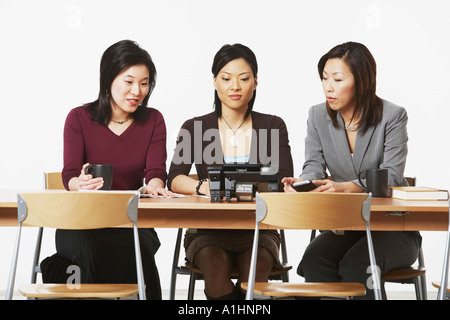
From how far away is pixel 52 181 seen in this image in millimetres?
3020

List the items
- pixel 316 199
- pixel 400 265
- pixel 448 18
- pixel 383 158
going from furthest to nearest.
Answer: pixel 448 18 < pixel 383 158 < pixel 400 265 < pixel 316 199

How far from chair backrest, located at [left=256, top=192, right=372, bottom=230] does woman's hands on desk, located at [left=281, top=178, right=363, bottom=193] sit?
51cm

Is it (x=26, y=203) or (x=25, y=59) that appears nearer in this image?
(x=26, y=203)

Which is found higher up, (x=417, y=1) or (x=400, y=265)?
(x=417, y=1)

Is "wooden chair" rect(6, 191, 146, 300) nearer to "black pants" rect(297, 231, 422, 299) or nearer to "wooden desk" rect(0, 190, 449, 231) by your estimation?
"wooden desk" rect(0, 190, 449, 231)

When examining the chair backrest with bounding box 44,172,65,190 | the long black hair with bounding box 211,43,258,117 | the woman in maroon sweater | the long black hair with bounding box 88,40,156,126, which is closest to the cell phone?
the woman in maroon sweater

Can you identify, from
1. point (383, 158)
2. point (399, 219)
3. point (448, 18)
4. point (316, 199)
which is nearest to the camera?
point (316, 199)

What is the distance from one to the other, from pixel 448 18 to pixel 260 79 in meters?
1.49

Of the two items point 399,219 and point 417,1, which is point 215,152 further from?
point 417,1

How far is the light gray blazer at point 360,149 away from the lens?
2736 mm

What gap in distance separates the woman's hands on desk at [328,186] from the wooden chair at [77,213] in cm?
78

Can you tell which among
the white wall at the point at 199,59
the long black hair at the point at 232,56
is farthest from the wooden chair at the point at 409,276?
the white wall at the point at 199,59

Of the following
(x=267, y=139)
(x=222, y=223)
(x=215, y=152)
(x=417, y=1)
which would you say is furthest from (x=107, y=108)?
(x=417, y=1)

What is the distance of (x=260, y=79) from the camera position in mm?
4555
